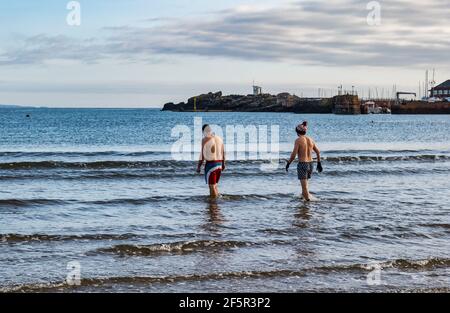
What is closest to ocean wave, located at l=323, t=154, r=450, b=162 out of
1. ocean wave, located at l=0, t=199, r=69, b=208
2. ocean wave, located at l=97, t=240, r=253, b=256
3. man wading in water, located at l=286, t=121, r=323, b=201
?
man wading in water, located at l=286, t=121, r=323, b=201

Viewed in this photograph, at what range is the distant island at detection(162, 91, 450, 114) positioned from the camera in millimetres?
140500

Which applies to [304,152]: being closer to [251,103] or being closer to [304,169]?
[304,169]

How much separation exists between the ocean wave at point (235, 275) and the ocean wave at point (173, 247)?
4.97 feet

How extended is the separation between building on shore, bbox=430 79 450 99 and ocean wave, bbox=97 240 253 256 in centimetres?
15147

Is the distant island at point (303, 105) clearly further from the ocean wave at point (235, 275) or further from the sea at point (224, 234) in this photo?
the ocean wave at point (235, 275)

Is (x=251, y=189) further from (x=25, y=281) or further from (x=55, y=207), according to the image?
(x=25, y=281)

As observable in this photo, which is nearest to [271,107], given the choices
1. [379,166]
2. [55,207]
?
[379,166]

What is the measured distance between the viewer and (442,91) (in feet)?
513

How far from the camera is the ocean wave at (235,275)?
8.46 metres

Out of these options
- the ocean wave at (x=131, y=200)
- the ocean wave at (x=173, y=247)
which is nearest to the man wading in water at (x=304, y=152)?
the ocean wave at (x=131, y=200)

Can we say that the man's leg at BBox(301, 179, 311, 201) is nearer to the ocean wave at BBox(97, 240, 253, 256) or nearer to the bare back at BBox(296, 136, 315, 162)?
the bare back at BBox(296, 136, 315, 162)

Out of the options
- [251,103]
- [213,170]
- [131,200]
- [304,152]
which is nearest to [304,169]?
[304,152]

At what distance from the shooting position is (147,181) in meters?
21.0
